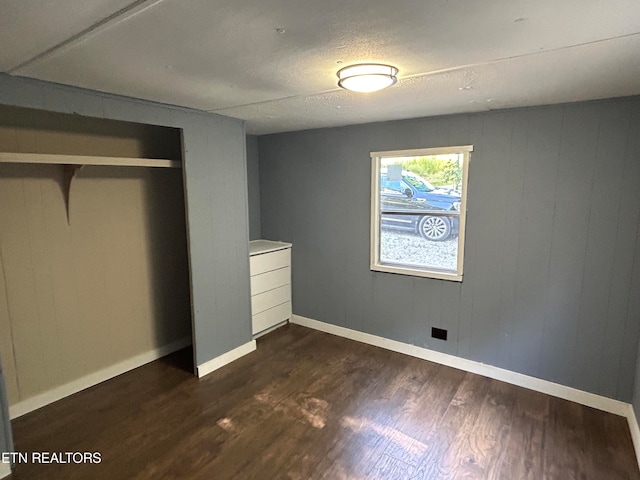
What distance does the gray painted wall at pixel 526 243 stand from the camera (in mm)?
2590

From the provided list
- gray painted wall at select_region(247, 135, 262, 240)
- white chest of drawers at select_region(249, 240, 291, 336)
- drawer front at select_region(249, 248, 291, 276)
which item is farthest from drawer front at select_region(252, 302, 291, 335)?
gray painted wall at select_region(247, 135, 262, 240)

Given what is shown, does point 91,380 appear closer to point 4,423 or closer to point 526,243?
point 4,423

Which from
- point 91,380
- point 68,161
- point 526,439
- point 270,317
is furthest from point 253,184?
point 526,439

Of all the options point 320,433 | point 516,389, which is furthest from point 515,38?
point 516,389

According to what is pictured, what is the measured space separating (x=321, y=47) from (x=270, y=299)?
2994 mm

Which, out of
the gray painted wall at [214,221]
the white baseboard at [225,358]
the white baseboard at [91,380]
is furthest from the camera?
the white baseboard at [225,358]

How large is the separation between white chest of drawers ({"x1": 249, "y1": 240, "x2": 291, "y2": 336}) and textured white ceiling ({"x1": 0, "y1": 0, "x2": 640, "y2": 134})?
6.01ft

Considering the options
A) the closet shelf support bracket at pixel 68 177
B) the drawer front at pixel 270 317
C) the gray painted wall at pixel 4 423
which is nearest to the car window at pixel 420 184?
the drawer front at pixel 270 317

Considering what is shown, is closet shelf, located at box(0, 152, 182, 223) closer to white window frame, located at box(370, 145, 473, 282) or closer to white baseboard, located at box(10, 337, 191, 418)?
white baseboard, located at box(10, 337, 191, 418)

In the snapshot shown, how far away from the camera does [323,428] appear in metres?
2.56

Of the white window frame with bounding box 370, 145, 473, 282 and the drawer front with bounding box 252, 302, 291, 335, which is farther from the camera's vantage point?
the drawer front with bounding box 252, 302, 291, 335

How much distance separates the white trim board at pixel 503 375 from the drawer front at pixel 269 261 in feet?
2.49

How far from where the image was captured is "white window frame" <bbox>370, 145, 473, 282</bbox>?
314cm

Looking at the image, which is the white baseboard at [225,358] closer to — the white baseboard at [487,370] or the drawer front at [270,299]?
the drawer front at [270,299]
